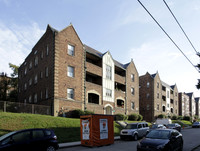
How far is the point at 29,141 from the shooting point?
10.1 m

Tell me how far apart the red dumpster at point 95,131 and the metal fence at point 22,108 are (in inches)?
398

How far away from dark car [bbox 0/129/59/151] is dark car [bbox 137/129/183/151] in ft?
16.5

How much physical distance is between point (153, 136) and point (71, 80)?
57.6 feet

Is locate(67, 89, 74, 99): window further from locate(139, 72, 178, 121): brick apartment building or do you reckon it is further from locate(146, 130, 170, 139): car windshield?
locate(139, 72, 178, 121): brick apartment building

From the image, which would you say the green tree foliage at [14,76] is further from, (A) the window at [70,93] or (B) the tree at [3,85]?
(A) the window at [70,93]

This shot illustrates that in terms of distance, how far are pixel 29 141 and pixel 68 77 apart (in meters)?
17.3

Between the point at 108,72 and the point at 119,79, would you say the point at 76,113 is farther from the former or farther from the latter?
the point at 119,79

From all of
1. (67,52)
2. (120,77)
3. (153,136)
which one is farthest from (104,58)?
(153,136)

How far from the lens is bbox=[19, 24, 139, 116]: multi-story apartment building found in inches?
1024

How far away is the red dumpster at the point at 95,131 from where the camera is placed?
14423mm

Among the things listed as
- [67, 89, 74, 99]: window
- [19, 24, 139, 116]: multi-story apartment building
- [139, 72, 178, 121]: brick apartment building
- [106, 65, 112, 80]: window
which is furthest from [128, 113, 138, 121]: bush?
[67, 89, 74, 99]: window

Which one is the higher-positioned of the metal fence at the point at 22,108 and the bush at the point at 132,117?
the metal fence at the point at 22,108

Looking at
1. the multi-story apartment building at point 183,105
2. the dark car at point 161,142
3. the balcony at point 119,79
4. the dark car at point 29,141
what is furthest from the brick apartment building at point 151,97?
the dark car at point 29,141

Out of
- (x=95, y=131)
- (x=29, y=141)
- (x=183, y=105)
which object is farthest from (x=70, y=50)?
(x=183, y=105)
